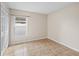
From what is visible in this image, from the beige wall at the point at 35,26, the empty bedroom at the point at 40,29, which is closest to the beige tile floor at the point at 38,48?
the empty bedroom at the point at 40,29

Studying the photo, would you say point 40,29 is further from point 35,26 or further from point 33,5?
point 33,5

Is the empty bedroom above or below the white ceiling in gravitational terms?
below

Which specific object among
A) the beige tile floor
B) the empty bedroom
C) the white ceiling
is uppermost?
the white ceiling

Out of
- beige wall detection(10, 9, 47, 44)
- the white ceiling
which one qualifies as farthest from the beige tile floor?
the white ceiling

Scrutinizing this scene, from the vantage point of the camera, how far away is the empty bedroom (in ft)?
9.79

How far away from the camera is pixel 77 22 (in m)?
3.12

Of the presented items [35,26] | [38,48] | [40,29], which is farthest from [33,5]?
[38,48]

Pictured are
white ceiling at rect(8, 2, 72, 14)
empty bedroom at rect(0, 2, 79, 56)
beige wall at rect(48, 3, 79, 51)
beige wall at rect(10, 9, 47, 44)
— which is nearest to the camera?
white ceiling at rect(8, 2, 72, 14)

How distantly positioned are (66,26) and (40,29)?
113 centimetres

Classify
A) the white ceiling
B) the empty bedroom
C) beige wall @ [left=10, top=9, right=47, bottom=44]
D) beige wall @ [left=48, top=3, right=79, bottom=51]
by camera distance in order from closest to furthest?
the white ceiling → the empty bedroom → beige wall @ [left=48, top=3, right=79, bottom=51] → beige wall @ [left=10, top=9, right=47, bottom=44]

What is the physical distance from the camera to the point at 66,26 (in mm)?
3691

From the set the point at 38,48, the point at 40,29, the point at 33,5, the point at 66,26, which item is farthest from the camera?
the point at 40,29

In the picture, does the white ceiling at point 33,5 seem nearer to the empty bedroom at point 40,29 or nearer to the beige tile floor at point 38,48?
the empty bedroom at point 40,29

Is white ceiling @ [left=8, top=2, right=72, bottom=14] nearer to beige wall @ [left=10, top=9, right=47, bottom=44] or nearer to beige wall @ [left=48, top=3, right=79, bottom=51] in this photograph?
beige wall @ [left=10, top=9, right=47, bottom=44]
